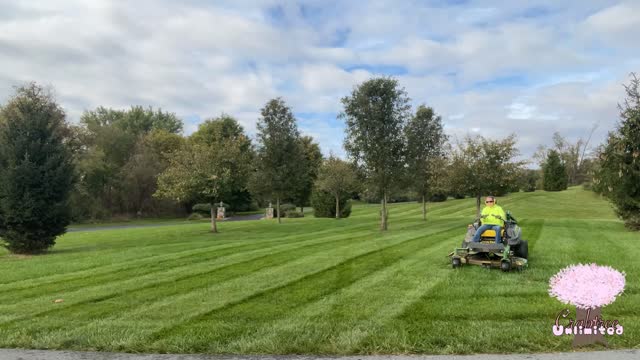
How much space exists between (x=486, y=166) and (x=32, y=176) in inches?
915

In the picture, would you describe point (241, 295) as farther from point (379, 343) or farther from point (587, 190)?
point (587, 190)

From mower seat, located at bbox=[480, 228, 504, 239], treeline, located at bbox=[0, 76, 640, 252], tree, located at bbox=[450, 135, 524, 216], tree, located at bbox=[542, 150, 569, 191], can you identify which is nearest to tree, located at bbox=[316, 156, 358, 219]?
treeline, located at bbox=[0, 76, 640, 252]

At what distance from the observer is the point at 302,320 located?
6555 mm

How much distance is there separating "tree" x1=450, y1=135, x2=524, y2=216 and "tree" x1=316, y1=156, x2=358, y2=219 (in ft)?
38.3

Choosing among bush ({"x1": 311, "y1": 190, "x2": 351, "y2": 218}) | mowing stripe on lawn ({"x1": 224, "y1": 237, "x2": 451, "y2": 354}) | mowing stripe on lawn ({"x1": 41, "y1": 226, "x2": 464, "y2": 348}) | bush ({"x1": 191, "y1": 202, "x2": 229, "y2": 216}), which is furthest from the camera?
bush ({"x1": 191, "y1": 202, "x2": 229, "y2": 216})

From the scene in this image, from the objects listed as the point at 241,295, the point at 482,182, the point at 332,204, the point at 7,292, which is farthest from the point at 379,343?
the point at 332,204

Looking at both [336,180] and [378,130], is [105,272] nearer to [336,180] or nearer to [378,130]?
[378,130]

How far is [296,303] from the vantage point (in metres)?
7.61

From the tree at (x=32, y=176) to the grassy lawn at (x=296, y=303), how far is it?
11.4 ft

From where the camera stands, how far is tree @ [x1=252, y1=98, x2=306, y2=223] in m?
31.0

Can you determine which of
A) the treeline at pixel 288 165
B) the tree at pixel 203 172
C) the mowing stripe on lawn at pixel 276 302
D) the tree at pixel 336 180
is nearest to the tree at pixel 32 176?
the treeline at pixel 288 165

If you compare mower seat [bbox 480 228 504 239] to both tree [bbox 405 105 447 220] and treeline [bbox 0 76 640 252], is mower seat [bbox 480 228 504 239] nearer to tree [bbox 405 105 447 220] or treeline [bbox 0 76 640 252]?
treeline [bbox 0 76 640 252]

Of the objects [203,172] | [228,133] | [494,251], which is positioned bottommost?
[494,251]

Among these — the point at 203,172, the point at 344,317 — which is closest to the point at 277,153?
the point at 203,172
